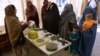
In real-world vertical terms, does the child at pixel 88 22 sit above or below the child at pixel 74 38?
above

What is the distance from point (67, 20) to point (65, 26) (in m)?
0.16

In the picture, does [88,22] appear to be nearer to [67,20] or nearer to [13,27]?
[67,20]

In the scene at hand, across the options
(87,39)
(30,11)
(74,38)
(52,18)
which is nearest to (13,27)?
(52,18)

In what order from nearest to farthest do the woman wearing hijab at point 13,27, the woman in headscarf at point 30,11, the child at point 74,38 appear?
the woman wearing hijab at point 13,27 < the child at point 74,38 < the woman in headscarf at point 30,11

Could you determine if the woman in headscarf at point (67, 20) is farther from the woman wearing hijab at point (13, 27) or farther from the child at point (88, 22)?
the woman wearing hijab at point (13, 27)

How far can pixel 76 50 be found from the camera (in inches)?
120

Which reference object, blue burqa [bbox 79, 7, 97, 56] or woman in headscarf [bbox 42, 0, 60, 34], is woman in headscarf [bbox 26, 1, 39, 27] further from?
blue burqa [bbox 79, 7, 97, 56]

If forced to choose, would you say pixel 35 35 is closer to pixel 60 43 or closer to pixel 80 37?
pixel 60 43

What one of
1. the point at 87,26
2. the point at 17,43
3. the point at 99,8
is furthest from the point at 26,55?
the point at 99,8

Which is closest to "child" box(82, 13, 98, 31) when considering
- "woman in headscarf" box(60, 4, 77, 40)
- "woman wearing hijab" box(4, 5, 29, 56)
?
"woman in headscarf" box(60, 4, 77, 40)

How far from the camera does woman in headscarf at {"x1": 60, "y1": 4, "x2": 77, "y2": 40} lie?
3053mm

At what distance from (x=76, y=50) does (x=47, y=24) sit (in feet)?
3.24

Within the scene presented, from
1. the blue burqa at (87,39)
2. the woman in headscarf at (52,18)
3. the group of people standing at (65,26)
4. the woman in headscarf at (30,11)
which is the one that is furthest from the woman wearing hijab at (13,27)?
the blue burqa at (87,39)

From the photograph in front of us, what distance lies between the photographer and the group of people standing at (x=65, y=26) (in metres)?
2.31
